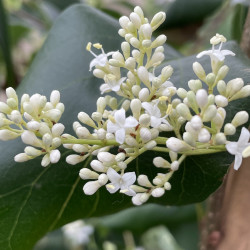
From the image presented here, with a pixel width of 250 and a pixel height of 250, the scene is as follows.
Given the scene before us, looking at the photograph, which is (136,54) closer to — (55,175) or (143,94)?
(143,94)

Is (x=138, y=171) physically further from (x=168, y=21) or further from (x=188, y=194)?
(x=168, y=21)

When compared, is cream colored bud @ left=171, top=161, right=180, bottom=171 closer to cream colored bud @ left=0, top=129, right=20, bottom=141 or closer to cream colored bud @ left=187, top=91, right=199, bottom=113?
cream colored bud @ left=187, top=91, right=199, bottom=113

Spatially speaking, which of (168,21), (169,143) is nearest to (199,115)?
(169,143)

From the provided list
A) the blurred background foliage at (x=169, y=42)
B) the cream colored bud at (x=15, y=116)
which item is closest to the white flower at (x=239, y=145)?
the cream colored bud at (x=15, y=116)

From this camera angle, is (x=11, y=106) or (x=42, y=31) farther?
(x=42, y=31)

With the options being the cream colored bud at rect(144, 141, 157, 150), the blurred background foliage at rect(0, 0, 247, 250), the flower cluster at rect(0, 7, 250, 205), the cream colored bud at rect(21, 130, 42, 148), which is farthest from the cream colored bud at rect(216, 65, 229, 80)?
the blurred background foliage at rect(0, 0, 247, 250)
